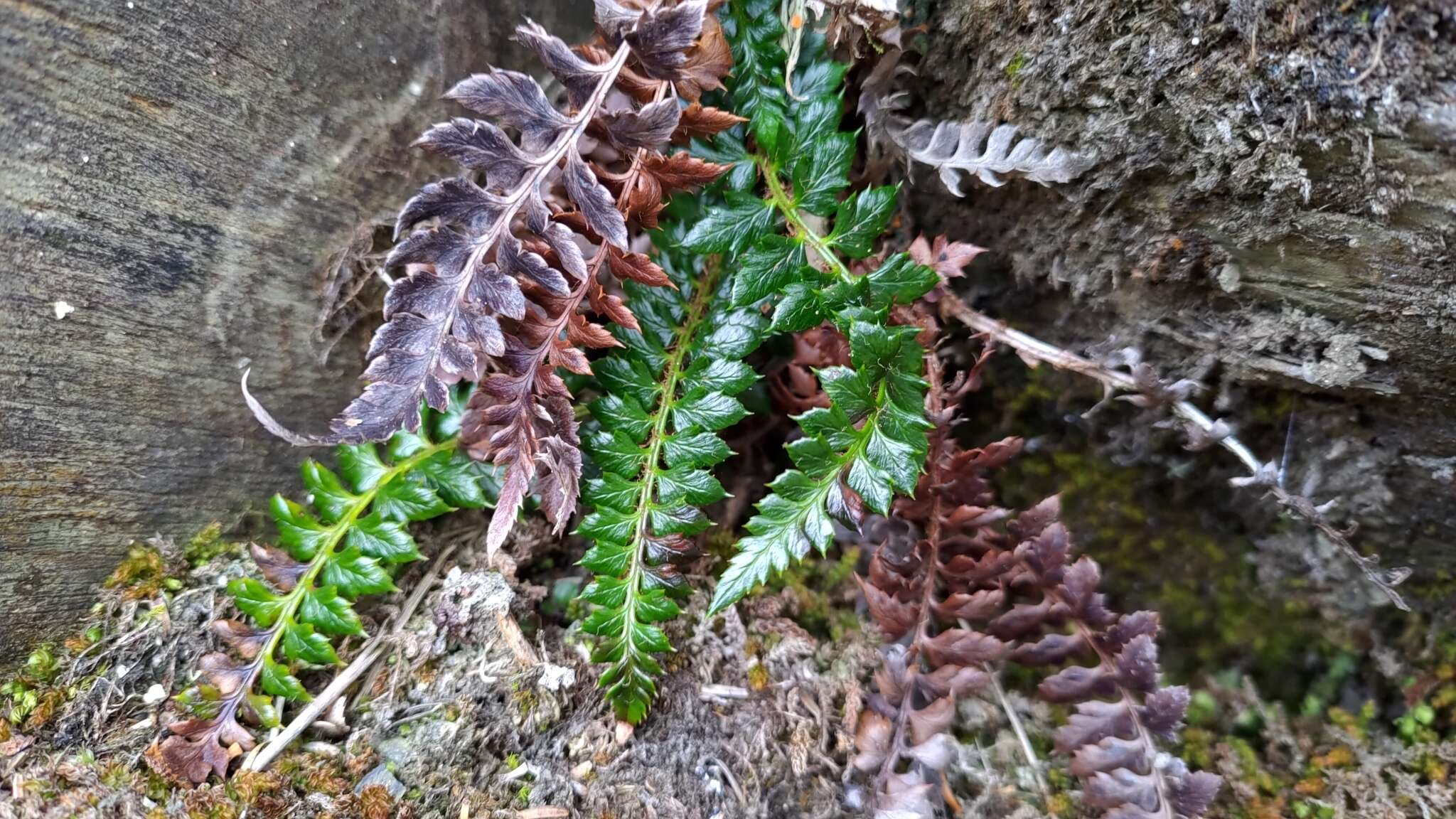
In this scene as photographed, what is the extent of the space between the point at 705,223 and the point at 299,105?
1.01 m

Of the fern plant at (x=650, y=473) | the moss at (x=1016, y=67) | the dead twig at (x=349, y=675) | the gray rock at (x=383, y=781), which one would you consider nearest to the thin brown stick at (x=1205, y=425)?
the moss at (x=1016, y=67)

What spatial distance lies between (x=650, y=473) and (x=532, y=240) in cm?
62

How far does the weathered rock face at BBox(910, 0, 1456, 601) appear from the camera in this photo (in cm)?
147

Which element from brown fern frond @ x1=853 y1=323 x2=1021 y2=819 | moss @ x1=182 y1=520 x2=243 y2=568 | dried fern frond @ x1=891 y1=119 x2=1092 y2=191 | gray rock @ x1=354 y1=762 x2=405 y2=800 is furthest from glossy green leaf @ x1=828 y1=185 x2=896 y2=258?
moss @ x1=182 y1=520 x2=243 y2=568

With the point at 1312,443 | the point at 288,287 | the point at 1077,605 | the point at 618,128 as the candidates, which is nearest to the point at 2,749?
the point at 288,287

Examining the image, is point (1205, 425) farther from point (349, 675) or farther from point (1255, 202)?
point (349, 675)

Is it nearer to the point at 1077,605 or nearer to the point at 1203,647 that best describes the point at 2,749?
the point at 1077,605

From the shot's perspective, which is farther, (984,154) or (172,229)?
(984,154)

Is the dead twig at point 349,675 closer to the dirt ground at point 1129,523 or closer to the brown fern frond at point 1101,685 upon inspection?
the dirt ground at point 1129,523

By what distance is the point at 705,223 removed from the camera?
1.83m

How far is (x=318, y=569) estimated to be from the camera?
1.89m

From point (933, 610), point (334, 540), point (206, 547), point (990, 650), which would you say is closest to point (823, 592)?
point (933, 610)

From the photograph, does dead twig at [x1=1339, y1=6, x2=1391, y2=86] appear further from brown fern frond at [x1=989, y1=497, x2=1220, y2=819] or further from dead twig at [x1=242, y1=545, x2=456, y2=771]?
dead twig at [x1=242, y1=545, x2=456, y2=771]

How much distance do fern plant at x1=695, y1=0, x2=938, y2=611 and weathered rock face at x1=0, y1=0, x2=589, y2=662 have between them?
73 centimetres
